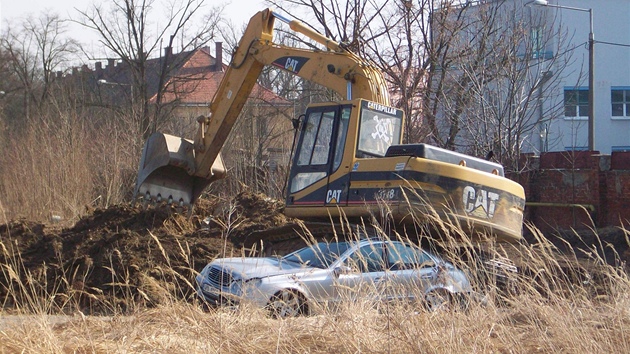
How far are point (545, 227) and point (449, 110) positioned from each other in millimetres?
3754

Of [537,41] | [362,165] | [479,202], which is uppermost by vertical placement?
[537,41]

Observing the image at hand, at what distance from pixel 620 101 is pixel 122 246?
112 feet

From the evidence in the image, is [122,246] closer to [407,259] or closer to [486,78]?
[407,259]

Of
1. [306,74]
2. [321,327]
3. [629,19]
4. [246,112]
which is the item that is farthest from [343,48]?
[629,19]

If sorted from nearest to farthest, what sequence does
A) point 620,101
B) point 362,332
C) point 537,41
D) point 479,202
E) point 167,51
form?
point 362,332, point 479,202, point 537,41, point 167,51, point 620,101

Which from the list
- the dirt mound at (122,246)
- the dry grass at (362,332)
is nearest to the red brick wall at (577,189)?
the dirt mound at (122,246)

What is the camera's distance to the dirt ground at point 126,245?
39.9ft

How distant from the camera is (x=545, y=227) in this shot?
19.3m

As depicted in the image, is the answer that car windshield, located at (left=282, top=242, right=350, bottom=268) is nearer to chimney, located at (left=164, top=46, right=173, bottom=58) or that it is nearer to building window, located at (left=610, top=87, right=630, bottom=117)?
chimney, located at (left=164, top=46, right=173, bottom=58)

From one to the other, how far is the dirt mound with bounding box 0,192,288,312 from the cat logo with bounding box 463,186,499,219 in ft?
11.0

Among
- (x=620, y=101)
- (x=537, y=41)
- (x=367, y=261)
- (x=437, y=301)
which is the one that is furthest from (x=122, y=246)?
(x=620, y=101)

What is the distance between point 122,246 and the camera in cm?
1366

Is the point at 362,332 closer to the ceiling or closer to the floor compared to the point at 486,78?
closer to the floor

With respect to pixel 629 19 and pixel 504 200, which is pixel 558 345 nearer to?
pixel 504 200
